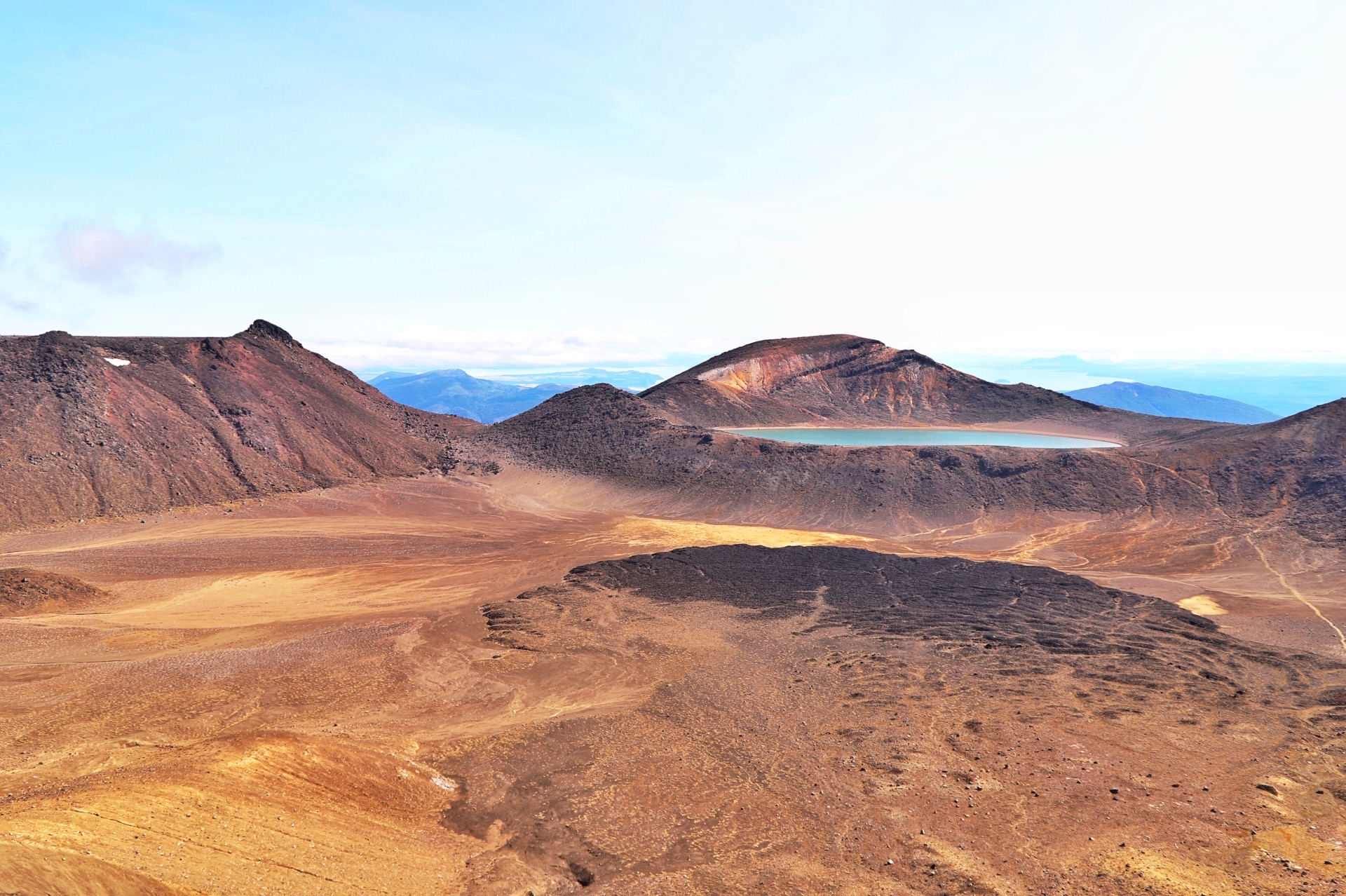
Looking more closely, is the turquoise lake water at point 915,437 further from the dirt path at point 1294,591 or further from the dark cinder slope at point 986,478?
the dirt path at point 1294,591

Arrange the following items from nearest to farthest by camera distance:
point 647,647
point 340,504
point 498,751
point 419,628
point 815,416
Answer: point 498,751 → point 647,647 → point 419,628 → point 340,504 → point 815,416

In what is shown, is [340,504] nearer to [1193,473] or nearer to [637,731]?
[637,731]

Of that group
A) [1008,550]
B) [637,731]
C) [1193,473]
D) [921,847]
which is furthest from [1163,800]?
[1193,473]

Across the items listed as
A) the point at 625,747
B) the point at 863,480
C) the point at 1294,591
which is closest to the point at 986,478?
the point at 863,480

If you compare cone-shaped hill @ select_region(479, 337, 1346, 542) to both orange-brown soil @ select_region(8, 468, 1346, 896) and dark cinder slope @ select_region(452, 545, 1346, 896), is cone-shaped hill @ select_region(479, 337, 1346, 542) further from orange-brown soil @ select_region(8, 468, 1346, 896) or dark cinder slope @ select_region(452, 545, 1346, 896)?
dark cinder slope @ select_region(452, 545, 1346, 896)

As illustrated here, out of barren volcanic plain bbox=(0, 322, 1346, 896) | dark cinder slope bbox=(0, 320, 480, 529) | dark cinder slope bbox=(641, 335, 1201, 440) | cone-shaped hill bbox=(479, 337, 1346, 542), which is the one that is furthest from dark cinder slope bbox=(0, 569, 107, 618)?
dark cinder slope bbox=(641, 335, 1201, 440)
